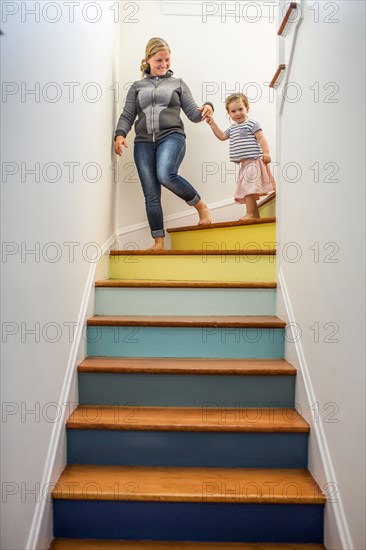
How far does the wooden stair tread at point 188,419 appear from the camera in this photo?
165cm

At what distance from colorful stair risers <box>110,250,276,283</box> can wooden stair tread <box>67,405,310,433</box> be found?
2.53 feet

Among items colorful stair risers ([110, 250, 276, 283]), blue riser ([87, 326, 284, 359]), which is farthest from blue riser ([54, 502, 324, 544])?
colorful stair risers ([110, 250, 276, 283])

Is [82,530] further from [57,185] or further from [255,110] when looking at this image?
[255,110]

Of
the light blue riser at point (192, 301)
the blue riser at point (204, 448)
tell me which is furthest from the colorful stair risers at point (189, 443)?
the light blue riser at point (192, 301)

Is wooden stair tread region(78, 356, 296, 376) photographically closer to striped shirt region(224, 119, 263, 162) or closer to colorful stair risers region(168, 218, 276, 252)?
colorful stair risers region(168, 218, 276, 252)

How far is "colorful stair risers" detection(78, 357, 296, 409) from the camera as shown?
183 centimetres

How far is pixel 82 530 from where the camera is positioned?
4.97 ft

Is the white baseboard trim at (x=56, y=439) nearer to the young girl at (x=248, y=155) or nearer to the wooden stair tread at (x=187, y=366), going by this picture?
the wooden stair tread at (x=187, y=366)

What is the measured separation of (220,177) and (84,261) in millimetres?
1670

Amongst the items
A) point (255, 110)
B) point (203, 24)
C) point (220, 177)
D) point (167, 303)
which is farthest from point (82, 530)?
point (203, 24)

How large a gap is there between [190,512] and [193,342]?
69 centimetres

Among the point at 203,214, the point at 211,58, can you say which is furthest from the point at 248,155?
the point at 211,58

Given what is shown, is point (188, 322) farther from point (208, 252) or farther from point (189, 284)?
point (208, 252)

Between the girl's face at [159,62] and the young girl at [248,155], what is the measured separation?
0.41 meters
